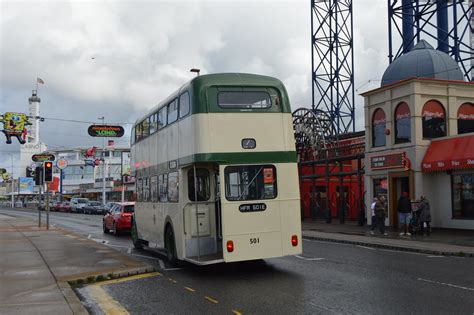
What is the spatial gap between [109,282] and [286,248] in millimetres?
3835

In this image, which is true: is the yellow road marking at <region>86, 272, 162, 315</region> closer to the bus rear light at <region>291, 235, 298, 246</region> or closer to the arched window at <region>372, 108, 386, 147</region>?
the bus rear light at <region>291, 235, 298, 246</region>

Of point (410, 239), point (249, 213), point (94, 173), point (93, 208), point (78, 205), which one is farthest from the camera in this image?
point (94, 173)

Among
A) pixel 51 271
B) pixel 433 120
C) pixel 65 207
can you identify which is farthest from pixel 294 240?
pixel 65 207

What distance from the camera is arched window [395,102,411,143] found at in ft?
78.6

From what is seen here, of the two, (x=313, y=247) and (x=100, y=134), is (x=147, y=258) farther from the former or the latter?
(x=100, y=134)

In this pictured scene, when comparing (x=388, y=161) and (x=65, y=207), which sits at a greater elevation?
(x=388, y=161)

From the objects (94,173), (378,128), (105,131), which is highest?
(105,131)

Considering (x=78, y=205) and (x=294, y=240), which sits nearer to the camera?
(x=294, y=240)

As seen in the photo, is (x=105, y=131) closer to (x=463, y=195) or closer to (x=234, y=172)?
(x=463, y=195)

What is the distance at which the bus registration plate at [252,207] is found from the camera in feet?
37.2

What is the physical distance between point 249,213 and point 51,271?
461 cm

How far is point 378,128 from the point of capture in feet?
85.3

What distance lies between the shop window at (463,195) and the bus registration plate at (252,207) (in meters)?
13.4

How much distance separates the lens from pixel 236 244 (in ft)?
36.6
